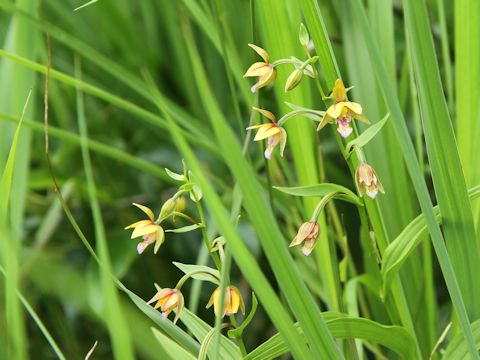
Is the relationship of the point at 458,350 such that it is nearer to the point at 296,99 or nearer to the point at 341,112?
the point at 341,112

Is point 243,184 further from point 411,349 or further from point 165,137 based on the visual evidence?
point 165,137

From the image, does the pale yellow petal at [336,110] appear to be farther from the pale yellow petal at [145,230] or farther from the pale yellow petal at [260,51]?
the pale yellow petal at [145,230]

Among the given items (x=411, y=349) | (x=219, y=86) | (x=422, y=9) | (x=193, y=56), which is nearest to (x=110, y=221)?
(x=219, y=86)

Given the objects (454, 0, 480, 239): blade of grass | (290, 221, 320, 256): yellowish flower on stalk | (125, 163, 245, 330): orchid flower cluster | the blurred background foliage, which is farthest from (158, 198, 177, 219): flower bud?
(454, 0, 480, 239): blade of grass

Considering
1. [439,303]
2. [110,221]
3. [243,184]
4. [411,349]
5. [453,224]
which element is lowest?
[439,303]

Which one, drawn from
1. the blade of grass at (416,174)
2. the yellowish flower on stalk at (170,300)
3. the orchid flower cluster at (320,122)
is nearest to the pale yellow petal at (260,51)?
the orchid flower cluster at (320,122)
